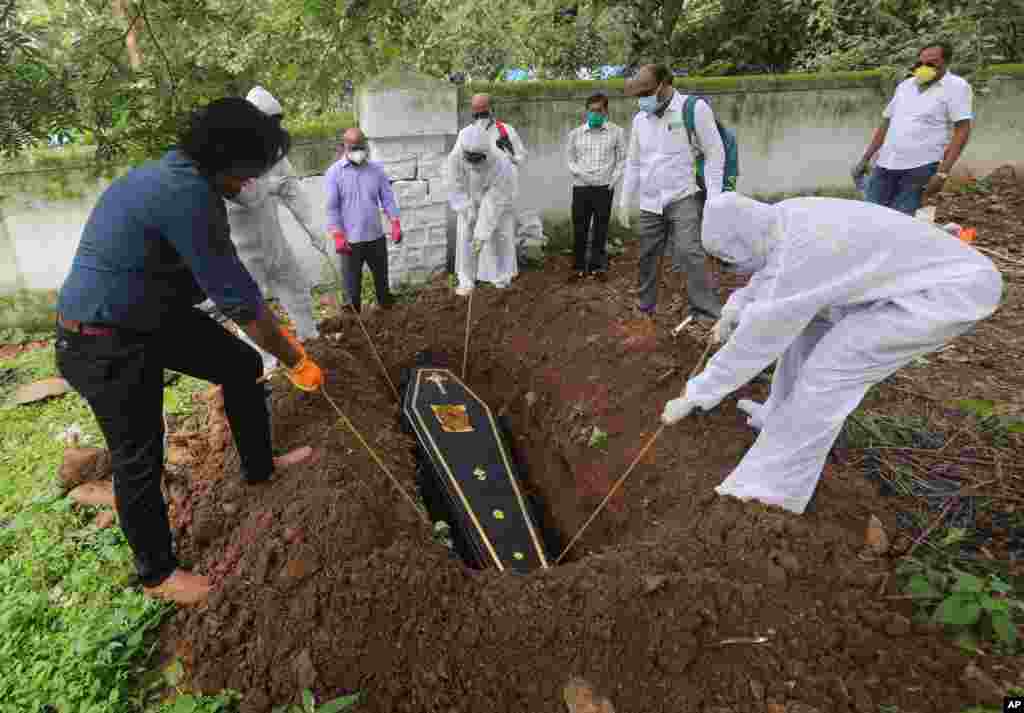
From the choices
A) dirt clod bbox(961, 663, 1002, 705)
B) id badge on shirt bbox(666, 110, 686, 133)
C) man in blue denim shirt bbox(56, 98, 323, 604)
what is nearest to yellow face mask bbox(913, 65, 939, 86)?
id badge on shirt bbox(666, 110, 686, 133)

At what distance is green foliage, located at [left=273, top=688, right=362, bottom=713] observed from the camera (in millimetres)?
2078

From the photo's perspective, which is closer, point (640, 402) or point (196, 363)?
point (196, 363)

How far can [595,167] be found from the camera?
6031mm

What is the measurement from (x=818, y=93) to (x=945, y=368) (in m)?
5.28

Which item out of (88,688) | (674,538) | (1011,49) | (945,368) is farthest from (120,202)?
(1011,49)

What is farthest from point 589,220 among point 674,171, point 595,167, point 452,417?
point 452,417

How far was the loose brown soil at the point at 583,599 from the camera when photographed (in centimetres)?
217

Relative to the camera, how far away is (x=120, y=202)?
2195 millimetres

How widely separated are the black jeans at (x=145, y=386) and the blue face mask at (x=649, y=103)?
3.39 m

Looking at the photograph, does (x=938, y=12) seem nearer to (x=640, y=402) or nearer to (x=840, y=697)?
(x=640, y=402)

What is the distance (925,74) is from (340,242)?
203 inches

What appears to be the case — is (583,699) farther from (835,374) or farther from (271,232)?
(271,232)

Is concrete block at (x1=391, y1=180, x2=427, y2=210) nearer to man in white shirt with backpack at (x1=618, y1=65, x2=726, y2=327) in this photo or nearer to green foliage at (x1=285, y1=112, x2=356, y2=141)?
green foliage at (x1=285, y1=112, x2=356, y2=141)

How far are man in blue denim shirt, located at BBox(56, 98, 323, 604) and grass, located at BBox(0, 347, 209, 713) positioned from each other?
245 mm
